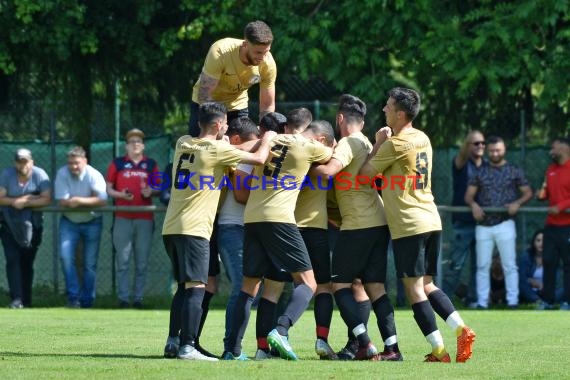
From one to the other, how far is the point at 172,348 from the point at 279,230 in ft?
4.28

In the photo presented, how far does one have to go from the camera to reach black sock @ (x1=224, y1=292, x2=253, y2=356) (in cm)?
1041

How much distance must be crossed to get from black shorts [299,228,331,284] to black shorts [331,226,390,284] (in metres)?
0.18

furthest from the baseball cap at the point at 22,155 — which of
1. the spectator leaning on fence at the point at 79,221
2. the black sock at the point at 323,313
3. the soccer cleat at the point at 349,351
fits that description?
the soccer cleat at the point at 349,351

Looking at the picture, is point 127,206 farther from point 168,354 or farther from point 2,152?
point 168,354

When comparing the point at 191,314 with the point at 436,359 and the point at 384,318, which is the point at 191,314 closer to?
the point at 384,318

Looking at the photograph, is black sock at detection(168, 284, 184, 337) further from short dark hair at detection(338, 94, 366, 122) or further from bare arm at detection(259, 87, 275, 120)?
short dark hair at detection(338, 94, 366, 122)

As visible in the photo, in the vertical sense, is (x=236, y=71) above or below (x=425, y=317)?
above

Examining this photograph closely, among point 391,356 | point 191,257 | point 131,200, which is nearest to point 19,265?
point 131,200

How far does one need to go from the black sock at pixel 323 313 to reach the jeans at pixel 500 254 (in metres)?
6.47

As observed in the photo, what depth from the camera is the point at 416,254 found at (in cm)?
1014

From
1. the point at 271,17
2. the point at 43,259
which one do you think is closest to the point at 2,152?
the point at 43,259

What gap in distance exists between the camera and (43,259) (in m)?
18.6

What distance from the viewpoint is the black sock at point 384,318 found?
412 inches

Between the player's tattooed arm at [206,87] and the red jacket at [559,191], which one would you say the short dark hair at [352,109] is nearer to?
the player's tattooed arm at [206,87]
